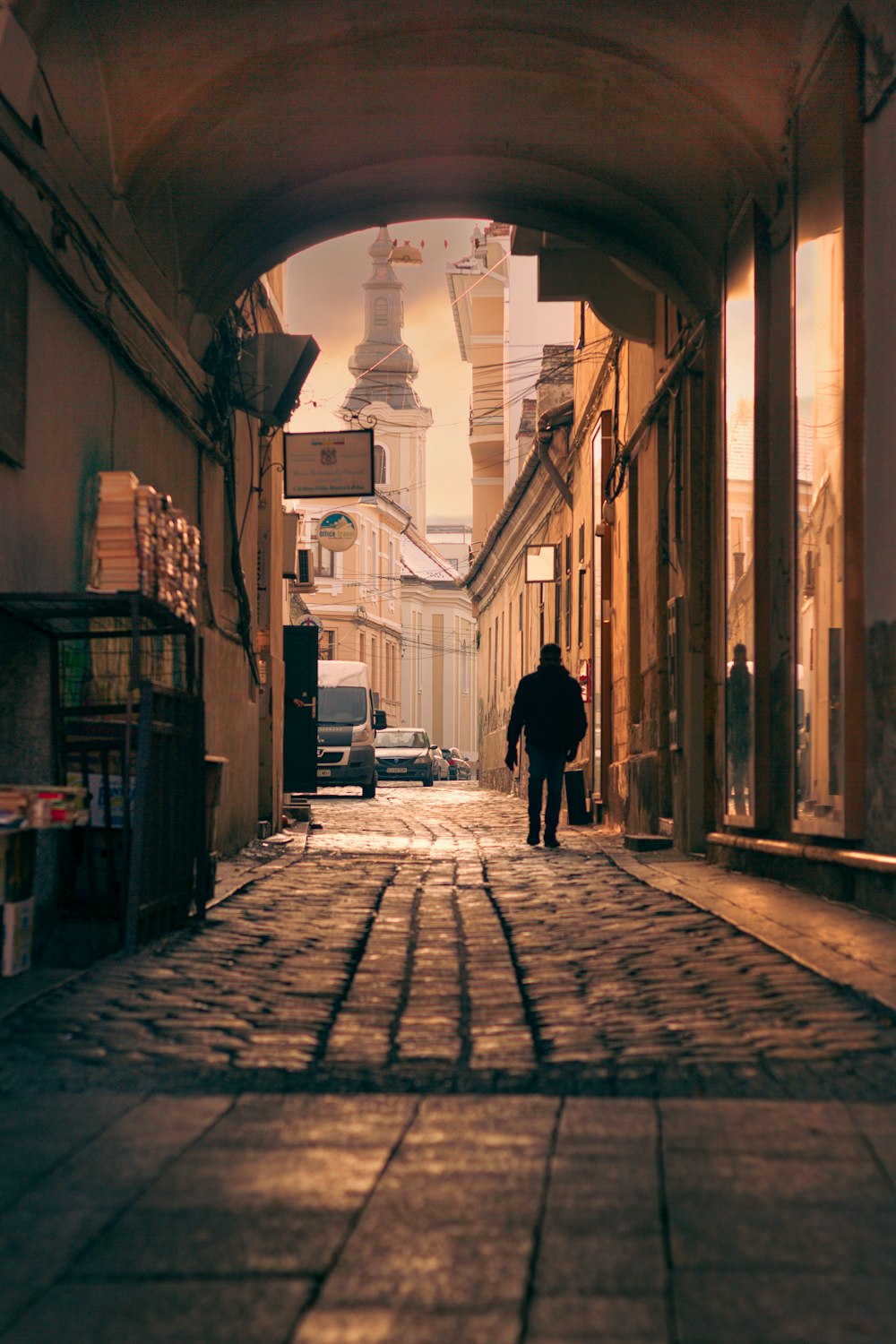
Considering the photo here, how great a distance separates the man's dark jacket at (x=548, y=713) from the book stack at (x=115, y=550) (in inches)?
286

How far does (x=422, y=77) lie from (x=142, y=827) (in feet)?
21.1

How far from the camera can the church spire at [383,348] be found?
3529 inches

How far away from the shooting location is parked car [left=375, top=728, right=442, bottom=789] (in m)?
43.7

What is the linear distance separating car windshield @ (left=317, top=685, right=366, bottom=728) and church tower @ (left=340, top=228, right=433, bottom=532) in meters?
43.3

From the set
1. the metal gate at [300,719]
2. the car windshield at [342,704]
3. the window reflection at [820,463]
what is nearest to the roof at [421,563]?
the car windshield at [342,704]

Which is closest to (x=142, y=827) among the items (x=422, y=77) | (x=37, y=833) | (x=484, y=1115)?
(x=37, y=833)

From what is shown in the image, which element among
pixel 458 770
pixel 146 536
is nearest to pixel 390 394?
pixel 458 770

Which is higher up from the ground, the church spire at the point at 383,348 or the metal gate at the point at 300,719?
the church spire at the point at 383,348

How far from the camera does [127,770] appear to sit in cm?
706

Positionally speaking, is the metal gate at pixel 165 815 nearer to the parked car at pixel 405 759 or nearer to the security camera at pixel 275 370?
the security camera at pixel 275 370

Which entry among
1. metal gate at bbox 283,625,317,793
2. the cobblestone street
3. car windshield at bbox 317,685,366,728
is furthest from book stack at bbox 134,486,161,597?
car windshield at bbox 317,685,366,728

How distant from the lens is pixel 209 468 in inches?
515

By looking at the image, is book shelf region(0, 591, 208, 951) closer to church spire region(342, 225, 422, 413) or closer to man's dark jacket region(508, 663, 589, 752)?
man's dark jacket region(508, 663, 589, 752)

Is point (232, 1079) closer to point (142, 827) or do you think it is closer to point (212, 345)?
point (142, 827)
